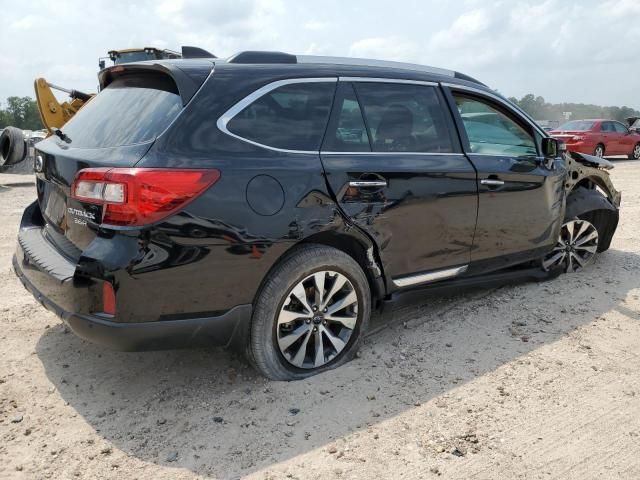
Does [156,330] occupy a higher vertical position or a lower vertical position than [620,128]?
lower

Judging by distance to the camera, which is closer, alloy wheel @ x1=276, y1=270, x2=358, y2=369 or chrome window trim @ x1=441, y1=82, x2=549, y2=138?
alloy wheel @ x1=276, y1=270, x2=358, y2=369

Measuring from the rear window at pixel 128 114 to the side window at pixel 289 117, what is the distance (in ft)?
1.15

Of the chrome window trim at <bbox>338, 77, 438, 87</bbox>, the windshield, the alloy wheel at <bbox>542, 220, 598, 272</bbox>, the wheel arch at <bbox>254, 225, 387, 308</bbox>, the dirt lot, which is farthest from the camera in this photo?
the windshield

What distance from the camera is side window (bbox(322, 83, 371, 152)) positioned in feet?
10.8

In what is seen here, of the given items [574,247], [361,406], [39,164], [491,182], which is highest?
[39,164]

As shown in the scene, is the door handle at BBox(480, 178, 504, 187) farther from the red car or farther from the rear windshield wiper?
the red car

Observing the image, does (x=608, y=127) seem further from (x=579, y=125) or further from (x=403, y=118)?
(x=403, y=118)

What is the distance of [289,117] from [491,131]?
188 centimetres

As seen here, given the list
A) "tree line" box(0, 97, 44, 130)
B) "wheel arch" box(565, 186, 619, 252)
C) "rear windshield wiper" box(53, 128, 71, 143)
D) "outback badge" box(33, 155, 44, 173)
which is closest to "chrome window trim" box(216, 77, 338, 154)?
"rear windshield wiper" box(53, 128, 71, 143)

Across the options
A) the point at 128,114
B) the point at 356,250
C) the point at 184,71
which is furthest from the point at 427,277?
the point at 128,114

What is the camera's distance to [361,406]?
306 cm

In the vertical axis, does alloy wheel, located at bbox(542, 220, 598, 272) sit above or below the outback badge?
below

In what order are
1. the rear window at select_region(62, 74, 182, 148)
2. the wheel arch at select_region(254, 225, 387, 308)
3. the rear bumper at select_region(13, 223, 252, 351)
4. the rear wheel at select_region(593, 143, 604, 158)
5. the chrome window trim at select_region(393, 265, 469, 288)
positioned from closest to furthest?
the rear bumper at select_region(13, 223, 252, 351) → the rear window at select_region(62, 74, 182, 148) → the wheel arch at select_region(254, 225, 387, 308) → the chrome window trim at select_region(393, 265, 469, 288) → the rear wheel at select_region(593, 143, 604, 158)

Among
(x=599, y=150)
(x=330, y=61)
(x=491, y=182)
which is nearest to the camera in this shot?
(x=330, y=61)
